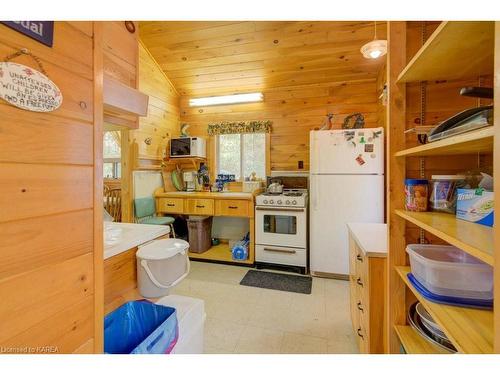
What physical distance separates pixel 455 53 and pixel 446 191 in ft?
1.74

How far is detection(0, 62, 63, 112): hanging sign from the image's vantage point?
0.53 metres

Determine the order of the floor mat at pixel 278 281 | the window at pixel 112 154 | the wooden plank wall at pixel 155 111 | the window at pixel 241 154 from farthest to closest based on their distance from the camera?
the window at pixel 112 154
the window at pixel 241 154
the wooden plank wall at pixel 155 111
the floor mat at pixel 278 281

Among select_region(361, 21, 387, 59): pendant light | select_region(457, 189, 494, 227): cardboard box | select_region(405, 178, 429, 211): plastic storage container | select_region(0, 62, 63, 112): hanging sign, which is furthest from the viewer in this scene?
select_region(361, 21, 387, 59): pendant light

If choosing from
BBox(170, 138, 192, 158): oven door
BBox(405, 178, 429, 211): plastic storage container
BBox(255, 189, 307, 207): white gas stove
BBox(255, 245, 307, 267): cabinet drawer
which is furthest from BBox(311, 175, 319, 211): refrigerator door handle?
BBox(170, 138, 192, 158): oven door

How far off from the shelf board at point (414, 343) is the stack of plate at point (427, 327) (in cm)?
2

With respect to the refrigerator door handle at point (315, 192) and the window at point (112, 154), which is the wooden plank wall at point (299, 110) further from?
the window at point (112, 154)

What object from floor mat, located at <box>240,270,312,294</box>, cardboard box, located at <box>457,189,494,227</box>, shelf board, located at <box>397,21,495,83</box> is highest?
shelf board, located at <box>397,21,495,83</box>

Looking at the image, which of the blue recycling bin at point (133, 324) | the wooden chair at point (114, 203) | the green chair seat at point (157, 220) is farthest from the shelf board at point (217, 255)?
the blue recycling bin at point (133, 324)

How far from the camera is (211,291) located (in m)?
2.49

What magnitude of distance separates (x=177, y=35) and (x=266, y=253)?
9.87ft

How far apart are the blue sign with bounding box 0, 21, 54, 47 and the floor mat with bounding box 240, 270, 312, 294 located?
255cm

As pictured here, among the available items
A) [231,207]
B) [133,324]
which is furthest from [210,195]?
[133,324]

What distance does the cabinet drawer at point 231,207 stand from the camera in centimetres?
314

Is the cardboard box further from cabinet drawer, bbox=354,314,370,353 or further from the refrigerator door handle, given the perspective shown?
the refrigerator door handle
